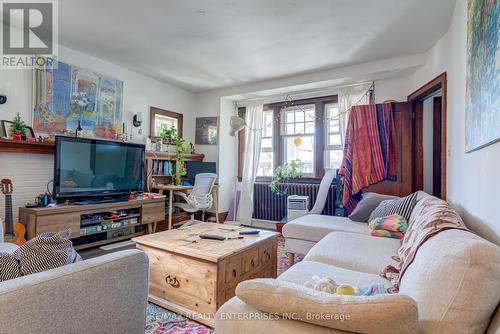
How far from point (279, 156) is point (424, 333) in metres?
3.99

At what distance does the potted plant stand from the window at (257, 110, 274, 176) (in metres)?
3.34

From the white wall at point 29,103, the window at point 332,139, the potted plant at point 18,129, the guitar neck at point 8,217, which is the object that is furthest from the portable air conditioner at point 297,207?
the potted plant at point 18,129

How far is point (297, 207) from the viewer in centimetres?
387

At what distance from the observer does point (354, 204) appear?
137 inches

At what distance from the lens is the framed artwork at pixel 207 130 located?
493 cm

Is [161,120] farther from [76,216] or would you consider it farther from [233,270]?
[233,270]

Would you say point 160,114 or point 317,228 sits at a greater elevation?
point 160,114

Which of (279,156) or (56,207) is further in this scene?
(279,156)

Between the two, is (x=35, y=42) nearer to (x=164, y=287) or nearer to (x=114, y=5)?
(x=114, y=5)

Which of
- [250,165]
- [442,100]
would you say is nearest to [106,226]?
[250,165]

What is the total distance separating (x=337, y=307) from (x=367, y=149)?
305 cm

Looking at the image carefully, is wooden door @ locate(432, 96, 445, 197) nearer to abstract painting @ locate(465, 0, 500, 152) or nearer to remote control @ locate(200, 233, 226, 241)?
abstract painting @ locate(465, 0, 500, 152)

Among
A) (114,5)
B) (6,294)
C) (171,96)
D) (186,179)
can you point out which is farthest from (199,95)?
(6,294)

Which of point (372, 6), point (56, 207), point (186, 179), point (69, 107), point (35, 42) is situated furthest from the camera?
point (186, 179)
